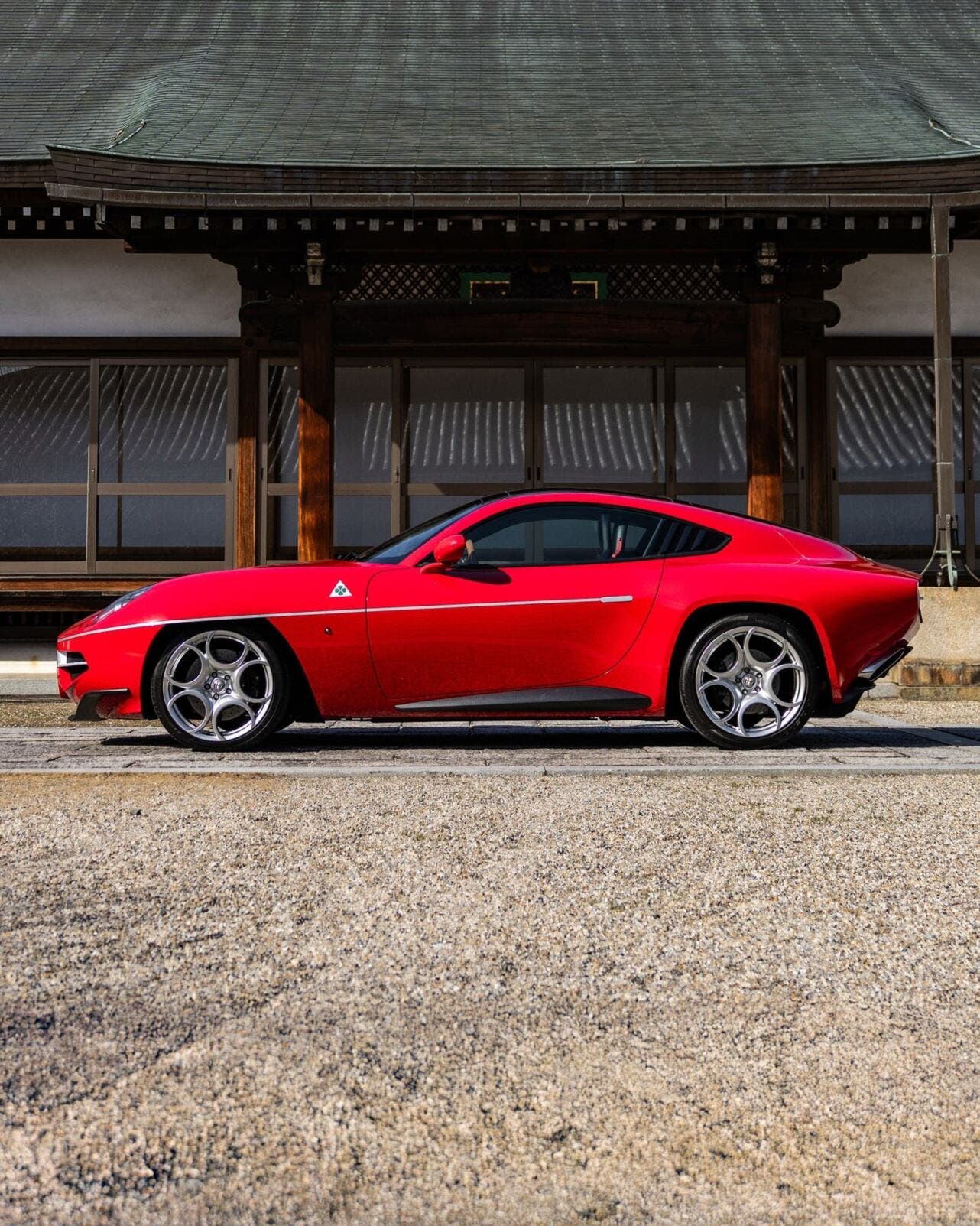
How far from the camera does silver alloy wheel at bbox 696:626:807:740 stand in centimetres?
502

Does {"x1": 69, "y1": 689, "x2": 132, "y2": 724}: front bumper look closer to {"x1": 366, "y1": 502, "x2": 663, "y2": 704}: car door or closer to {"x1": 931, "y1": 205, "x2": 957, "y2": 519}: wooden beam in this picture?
{"x1": 366, "y1": 502, "x2": 663, "y2": 704}: car door

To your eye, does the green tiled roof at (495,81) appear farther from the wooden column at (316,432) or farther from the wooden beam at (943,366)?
the wooden column at (316,432)

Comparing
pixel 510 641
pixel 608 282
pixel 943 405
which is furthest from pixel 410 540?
pixel 608 282

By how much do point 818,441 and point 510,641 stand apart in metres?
6.73

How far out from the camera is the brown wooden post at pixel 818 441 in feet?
34.8

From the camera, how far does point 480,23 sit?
1249 cm

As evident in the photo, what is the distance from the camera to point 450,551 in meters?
4.98

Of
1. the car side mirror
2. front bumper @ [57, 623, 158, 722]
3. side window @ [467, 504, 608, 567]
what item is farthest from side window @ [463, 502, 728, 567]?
front bumper @ [57, 623, 158, 722]

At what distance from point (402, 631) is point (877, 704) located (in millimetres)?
4212

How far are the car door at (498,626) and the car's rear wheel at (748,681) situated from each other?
1.18 ft

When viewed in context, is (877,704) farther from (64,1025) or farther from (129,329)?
(129,329)

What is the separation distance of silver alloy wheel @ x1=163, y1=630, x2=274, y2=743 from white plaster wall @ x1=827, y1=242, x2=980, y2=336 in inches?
299

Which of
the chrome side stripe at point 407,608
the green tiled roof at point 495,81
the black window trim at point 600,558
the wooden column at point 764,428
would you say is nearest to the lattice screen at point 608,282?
the wooden column at point 764,428

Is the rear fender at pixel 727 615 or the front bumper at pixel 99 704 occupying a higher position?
the rear fender at pixel 727 615
